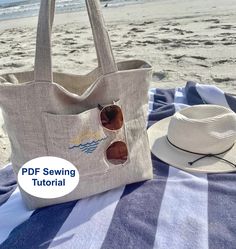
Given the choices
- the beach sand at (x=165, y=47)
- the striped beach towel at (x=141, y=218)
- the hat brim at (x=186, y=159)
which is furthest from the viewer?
the beach sand at (x=165, y=47)

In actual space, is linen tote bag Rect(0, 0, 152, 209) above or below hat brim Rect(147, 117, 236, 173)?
above

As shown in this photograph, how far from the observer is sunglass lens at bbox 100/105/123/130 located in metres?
0.85

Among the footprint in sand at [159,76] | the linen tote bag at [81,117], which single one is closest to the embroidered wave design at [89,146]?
the linen tote bag at [81,117]

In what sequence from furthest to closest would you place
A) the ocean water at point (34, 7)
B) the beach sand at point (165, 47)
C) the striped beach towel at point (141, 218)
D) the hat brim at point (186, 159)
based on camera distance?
1. the ocean water at point (34, 7)
2. the beach sand at point (165, 47)
3. the hat brim at point (186, 159)
4. the striped beach towel at point (141, 218)

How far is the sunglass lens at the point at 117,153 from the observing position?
0.88m

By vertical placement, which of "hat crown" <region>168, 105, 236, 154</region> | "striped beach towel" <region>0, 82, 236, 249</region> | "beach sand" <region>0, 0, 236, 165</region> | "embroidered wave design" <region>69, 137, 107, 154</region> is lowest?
"beach sand" <region>0, 0, 236, 165</region>

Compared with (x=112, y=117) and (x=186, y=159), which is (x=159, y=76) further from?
(x=112, y=117)

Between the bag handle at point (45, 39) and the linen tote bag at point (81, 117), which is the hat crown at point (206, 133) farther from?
the bag handle at point (45, 39)

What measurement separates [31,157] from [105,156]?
0.56ft

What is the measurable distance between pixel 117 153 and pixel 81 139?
102 millimetres

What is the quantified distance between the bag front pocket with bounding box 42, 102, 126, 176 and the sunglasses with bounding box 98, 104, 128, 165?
0.01 metres

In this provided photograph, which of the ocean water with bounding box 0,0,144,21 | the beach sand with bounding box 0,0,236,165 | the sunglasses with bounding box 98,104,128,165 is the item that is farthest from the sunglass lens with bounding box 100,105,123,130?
the ocean water with bounding box 0,0,144,21

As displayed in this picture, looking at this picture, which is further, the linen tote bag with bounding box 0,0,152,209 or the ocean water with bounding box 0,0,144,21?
the ocean water with bounding box 0,0,144,21

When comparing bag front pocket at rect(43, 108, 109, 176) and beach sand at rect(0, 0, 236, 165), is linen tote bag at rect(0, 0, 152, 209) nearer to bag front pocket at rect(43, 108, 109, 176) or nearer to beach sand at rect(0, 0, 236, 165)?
bag front pocket at rect(43, 108, 109, 176)
